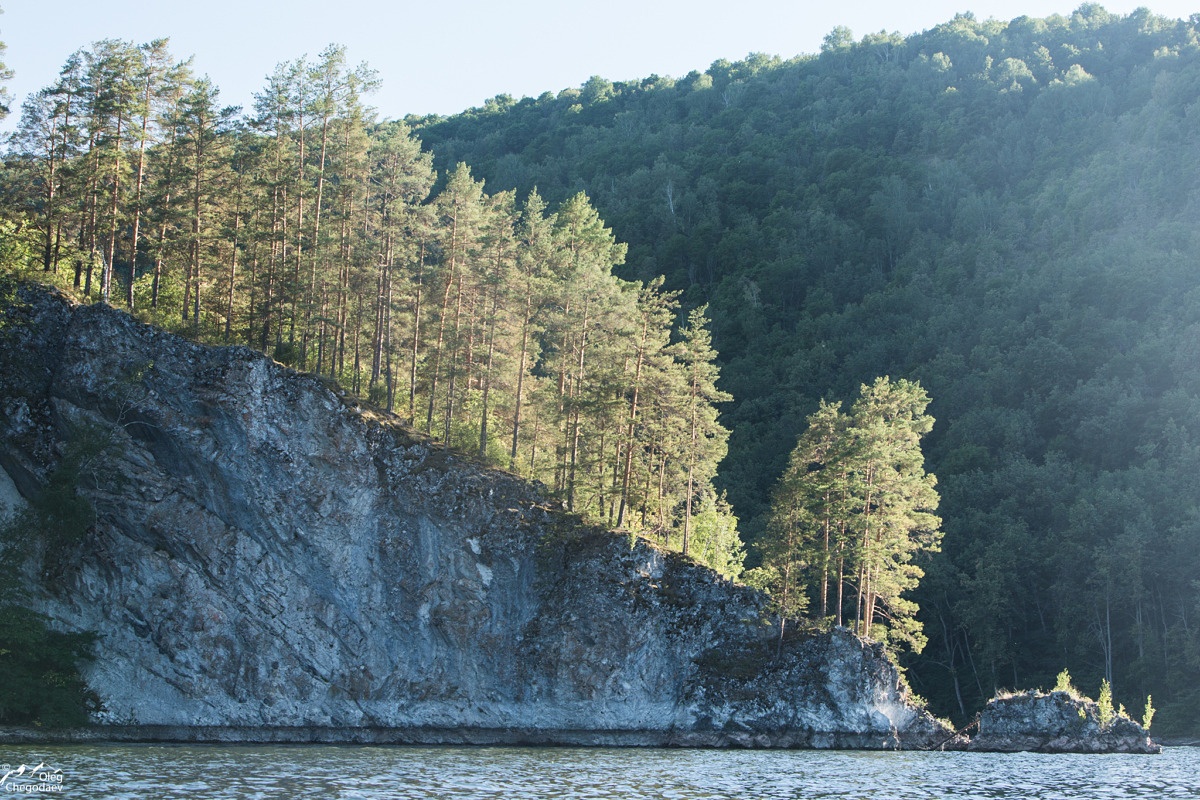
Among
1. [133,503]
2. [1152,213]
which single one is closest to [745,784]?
[133,503]

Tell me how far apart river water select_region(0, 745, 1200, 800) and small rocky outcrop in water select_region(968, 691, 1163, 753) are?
219 inches

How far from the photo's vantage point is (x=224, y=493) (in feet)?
150

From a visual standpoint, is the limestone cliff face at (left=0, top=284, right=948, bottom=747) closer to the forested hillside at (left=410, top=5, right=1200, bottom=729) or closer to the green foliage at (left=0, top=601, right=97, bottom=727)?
the green foliage at (left=0, top=601, right=97, bottom=727)

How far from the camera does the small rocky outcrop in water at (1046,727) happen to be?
161ft

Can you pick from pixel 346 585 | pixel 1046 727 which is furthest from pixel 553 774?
pixel 1046 727

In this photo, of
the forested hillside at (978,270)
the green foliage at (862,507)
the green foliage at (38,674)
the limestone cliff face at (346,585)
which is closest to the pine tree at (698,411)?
the green foliage at (862,507)

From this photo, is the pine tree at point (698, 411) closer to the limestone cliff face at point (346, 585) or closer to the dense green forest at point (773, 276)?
the dense green forest at point (773, 276)

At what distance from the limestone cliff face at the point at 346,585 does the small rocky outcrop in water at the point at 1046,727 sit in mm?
3365

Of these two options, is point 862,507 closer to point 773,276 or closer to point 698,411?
point 698,411

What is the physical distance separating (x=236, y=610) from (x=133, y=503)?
6.37 metres

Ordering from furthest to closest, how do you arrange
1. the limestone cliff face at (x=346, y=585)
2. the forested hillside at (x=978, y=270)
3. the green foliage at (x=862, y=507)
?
the forested hillside at (x=978, y=270) < the green foliage at (x=862, y=507) < the limestone cliff face at (x=346, y=585)

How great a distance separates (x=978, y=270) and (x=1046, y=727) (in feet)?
233

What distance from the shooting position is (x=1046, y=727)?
4928 cm

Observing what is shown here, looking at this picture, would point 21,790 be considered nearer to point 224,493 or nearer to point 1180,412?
point 224,493
